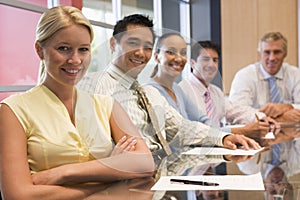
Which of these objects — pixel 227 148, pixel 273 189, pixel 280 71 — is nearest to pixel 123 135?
pixel 273 189

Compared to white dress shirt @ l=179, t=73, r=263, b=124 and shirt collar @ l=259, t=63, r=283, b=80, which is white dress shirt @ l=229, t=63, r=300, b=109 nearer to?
shirt collar @ l=259, t=63, r=283, b=80

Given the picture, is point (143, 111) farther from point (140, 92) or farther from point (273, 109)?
point (273, 109)

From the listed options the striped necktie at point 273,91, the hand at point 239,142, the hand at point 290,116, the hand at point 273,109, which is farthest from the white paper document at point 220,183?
the striped necktie at point 273,91

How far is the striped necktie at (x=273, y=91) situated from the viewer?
2.95m

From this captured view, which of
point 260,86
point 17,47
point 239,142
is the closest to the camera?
point 239,142

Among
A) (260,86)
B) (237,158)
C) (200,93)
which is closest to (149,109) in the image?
(200,93)

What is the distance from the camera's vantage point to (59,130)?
1.06 meters

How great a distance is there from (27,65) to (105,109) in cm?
177

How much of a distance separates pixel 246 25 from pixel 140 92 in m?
3.52

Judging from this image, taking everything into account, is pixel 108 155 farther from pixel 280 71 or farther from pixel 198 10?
pixel 198 10

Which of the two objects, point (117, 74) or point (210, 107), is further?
point (210, 107)

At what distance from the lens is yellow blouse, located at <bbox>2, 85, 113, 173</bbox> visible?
1.00 metres

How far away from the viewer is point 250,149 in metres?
1.56

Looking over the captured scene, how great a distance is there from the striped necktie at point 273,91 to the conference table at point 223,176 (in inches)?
56.3
